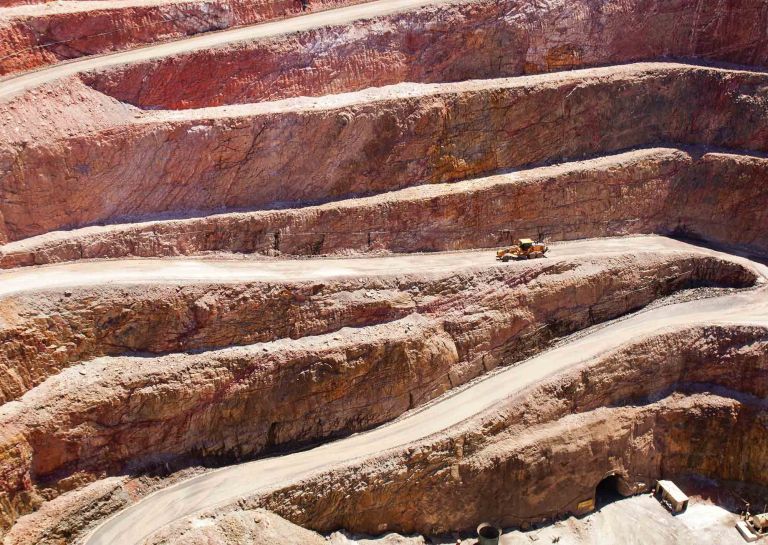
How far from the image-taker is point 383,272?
88.0 feet

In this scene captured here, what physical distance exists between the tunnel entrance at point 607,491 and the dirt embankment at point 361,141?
1405 cm

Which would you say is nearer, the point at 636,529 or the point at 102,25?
the point at 636,529

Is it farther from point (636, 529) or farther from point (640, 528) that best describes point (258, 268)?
point (640, 528)

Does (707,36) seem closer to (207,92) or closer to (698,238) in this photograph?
(698,238)

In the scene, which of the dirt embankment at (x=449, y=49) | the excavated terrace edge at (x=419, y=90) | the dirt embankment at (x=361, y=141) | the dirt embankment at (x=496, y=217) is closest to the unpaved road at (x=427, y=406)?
the dirt embankment at (x=496, y=217)

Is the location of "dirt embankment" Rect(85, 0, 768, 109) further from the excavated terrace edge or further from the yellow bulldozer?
the yellow bulldozer

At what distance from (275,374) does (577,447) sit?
11409mm

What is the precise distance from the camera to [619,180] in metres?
31.3

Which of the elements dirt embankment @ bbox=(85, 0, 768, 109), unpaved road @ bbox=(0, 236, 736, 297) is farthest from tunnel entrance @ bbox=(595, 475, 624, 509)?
dirt embankment @ bbox=(85, 0, 768, 109)

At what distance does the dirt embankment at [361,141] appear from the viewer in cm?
2612

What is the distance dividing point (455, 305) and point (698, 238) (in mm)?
13593

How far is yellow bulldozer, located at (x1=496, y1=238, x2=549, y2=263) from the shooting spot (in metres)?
28.2

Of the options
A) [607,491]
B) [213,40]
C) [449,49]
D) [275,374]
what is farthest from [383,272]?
[213,40]

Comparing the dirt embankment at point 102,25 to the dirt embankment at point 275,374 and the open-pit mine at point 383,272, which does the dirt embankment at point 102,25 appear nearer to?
the open-pit mine at point 383,272
